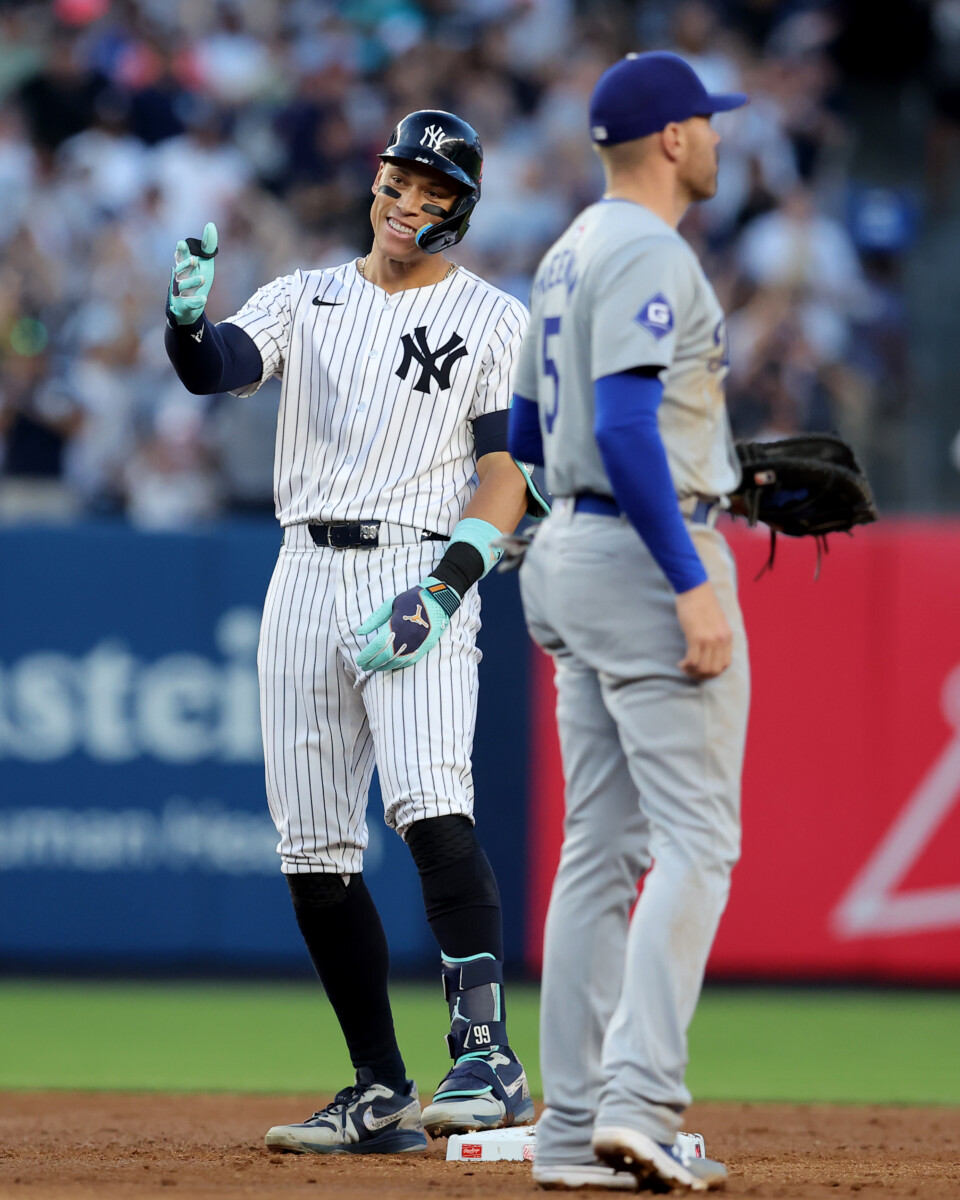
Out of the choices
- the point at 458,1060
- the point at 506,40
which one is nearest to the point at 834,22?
the point at 506,40

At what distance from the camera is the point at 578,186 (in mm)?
10391

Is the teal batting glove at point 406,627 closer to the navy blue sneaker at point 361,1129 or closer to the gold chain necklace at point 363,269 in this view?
the gold chain necklace at point 363,269

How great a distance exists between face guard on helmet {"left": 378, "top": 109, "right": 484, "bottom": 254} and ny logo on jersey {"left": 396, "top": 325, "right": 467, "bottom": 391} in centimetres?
22

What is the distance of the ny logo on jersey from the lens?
14.0 ft

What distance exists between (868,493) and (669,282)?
0.65 metres

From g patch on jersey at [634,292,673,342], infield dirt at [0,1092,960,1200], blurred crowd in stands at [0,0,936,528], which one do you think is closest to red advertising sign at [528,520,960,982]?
blurred crowd in stands at [0,0,936,528]

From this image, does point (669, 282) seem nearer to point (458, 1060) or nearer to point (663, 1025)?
point (663, 1025)

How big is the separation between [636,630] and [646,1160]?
0.88 m

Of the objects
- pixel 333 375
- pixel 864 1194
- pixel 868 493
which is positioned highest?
pixel 333 375

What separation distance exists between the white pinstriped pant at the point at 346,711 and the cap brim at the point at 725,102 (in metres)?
1.30

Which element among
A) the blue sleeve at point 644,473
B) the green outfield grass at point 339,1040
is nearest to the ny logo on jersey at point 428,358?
the blue sleeve at point 644,473

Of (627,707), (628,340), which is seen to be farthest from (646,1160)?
(628,340)

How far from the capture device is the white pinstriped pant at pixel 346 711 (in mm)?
4074

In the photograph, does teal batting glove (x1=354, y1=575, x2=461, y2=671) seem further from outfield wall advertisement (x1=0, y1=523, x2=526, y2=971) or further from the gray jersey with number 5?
outfield wall advertisement (x1=0, y1=523, x2=526, y2=971)
